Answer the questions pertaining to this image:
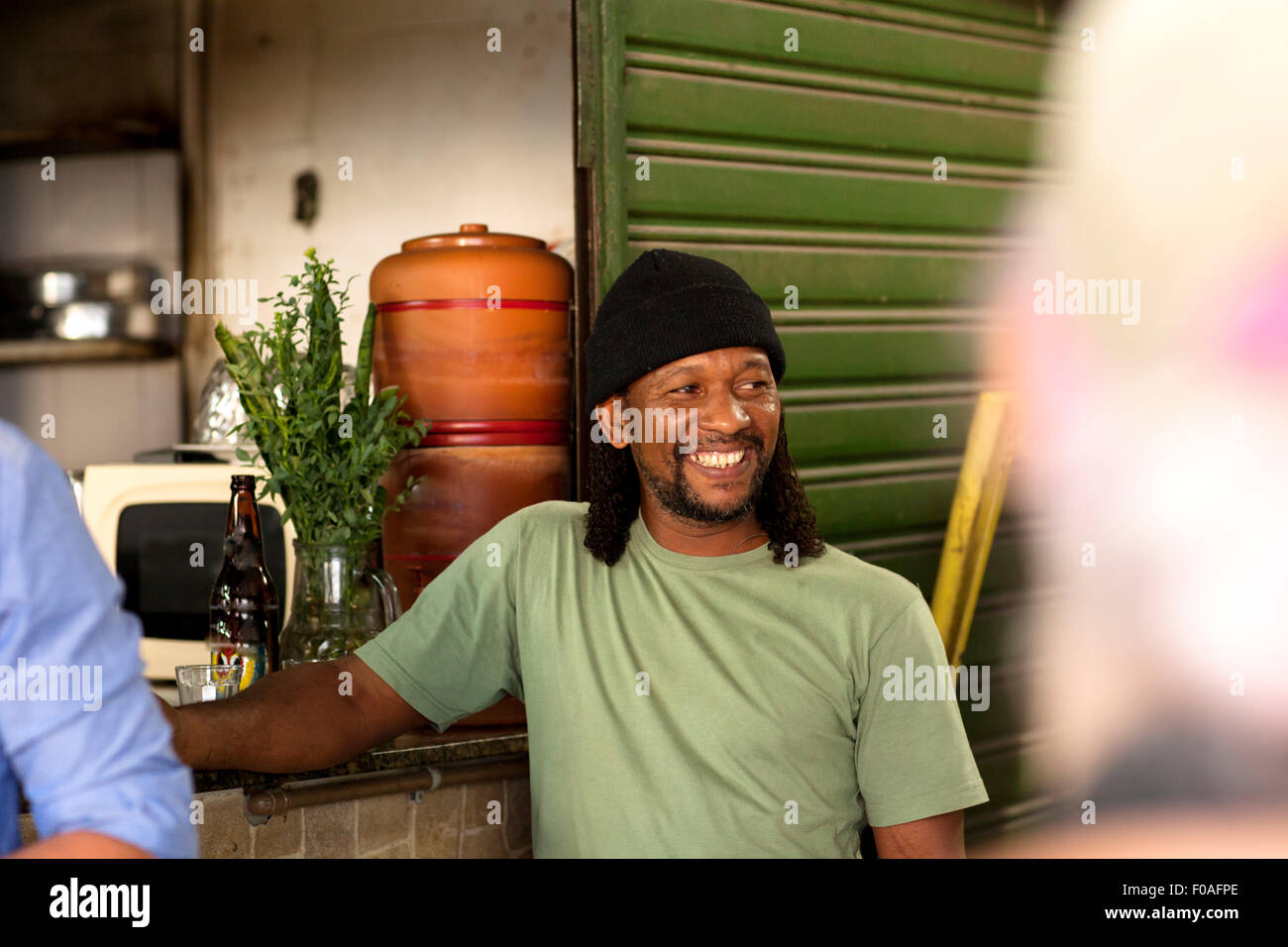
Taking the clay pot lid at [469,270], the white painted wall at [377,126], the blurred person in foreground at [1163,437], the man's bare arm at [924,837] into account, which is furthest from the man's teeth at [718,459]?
the white painted wall at [377,126]

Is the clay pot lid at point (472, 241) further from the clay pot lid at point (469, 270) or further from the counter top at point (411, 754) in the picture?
the counter top at point (411, 754)

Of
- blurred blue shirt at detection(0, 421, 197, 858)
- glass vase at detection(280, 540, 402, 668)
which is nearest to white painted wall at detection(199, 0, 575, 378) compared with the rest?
glass vase at detection(280, 540, 402, 668)

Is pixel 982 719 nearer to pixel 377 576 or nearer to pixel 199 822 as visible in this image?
pixel 377 576

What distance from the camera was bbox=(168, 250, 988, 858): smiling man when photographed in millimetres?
1601

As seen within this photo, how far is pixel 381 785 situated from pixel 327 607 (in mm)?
308

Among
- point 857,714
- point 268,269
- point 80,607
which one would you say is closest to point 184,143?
point 268,269

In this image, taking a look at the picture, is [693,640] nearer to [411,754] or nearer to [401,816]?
[411,754]

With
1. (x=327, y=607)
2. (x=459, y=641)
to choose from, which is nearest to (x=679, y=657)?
(x=459, y=641)

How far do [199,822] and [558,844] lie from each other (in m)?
0.57

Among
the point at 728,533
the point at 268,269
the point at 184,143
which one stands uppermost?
the point at 184,143

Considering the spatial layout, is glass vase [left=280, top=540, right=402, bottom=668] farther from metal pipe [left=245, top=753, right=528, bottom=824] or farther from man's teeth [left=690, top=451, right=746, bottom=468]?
man's teeth [left=690, top=451, right=746, bottom=468]

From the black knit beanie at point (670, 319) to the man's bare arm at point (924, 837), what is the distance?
679 mm

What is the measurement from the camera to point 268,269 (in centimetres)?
443
